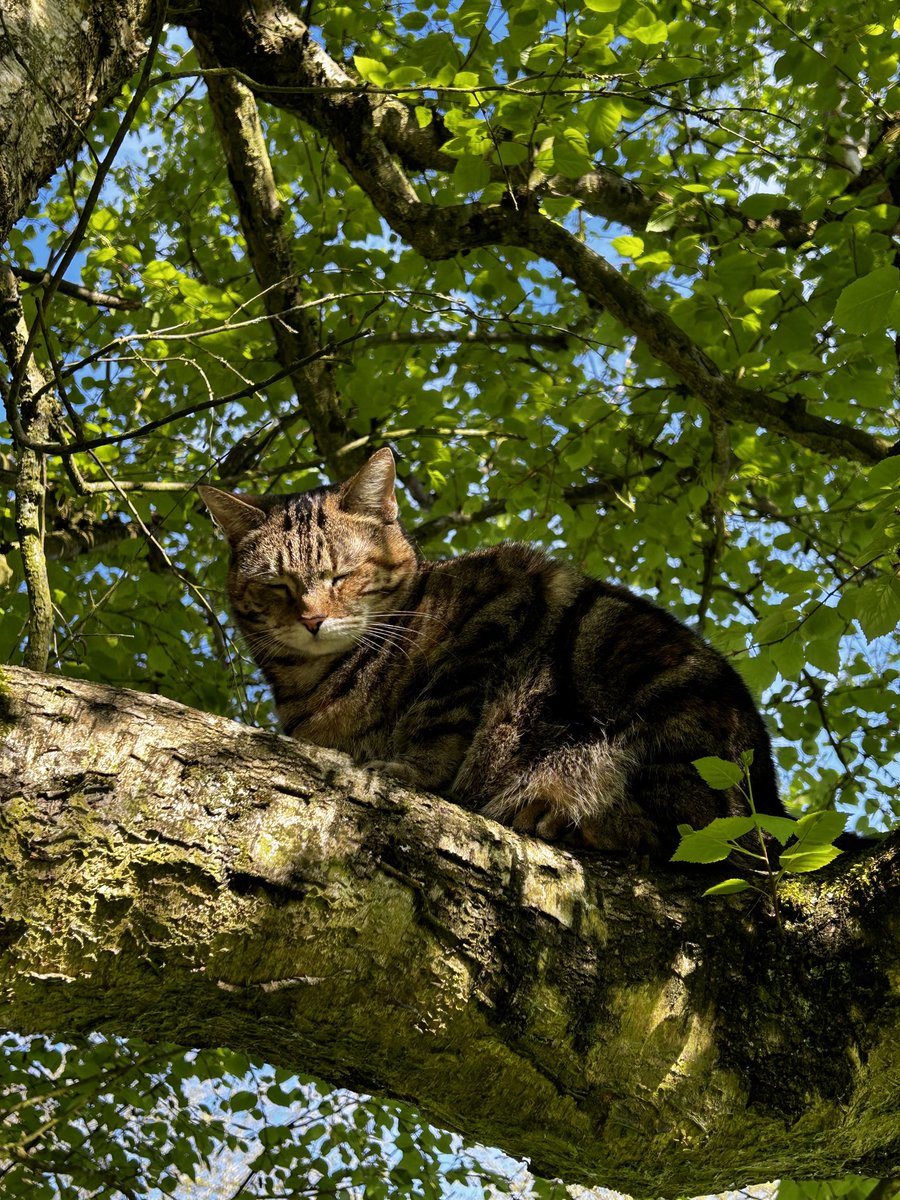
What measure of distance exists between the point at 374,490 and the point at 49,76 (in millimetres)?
1749

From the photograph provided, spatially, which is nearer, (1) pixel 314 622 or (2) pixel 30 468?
(2) pixel 30 468

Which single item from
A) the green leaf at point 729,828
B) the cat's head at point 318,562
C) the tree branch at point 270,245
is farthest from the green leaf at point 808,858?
the tree branch at point 270,245

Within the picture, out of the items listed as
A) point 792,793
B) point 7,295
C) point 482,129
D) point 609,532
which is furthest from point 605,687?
point 792,793

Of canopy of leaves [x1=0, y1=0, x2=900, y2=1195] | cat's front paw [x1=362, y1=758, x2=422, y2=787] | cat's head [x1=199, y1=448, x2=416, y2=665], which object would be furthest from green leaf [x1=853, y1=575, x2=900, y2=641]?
cat's head [x1=199, y1=448, x2=416, y2=665]

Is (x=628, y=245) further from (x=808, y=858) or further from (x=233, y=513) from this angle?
(x=808, y=858)

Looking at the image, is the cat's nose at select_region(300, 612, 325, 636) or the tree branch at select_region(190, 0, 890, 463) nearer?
the cat's nose at select_region(300, 612, 325, 636)

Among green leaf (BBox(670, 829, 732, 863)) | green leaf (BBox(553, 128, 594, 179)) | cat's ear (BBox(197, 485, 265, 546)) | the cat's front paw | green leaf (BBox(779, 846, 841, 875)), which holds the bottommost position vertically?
Result: green leaf (BBox(670, 829, 732, 863))

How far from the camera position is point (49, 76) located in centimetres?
251

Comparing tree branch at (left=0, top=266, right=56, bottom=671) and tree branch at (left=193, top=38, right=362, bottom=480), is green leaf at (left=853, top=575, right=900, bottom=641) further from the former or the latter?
tree branch at (left=193, top=38, right=362, bottom=480)

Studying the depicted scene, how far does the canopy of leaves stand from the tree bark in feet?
2.58

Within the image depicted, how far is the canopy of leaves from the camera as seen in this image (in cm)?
329

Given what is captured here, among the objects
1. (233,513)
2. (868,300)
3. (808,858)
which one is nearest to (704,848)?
(808,858)

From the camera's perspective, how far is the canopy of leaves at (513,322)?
10.8 ft

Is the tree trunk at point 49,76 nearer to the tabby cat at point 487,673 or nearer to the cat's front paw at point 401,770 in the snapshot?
the tabby cat at point 487,673
